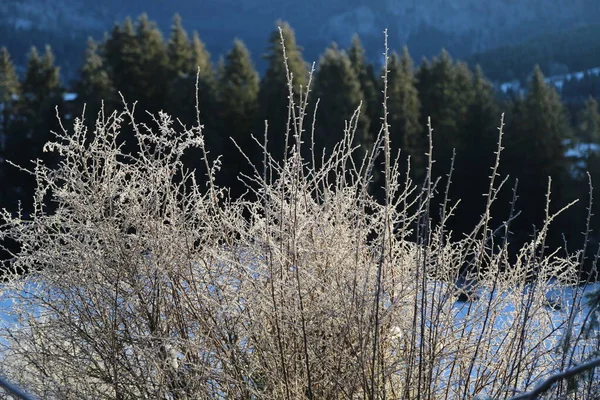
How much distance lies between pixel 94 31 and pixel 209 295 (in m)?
119

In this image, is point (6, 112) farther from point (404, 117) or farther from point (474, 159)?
point (474, 159)

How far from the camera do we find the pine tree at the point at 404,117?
19.5 metres

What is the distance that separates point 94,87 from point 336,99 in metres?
7.22

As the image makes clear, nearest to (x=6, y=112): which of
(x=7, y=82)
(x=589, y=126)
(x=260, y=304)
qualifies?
(x=7, y=82)

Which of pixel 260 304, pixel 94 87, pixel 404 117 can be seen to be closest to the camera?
pixel 260 304

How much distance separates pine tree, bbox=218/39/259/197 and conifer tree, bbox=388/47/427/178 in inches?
146

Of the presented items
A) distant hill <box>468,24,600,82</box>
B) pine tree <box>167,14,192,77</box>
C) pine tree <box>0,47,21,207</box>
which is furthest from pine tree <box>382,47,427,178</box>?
distant hill <box>468,24,600,82</box>

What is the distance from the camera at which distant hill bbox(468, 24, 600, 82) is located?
236ft

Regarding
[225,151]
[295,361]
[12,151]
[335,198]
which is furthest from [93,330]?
[12,151]

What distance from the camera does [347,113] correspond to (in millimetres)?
18922

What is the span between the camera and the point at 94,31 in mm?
115875

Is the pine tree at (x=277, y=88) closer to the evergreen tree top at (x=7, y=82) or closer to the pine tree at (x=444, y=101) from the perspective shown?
the pine tree at (x=444, y=101)

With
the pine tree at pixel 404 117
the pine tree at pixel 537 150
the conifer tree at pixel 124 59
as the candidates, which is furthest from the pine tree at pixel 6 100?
the pine tree at pixel 537 150

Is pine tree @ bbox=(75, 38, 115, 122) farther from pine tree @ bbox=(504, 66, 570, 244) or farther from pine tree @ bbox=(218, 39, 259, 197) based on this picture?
pine tree @ bbox=(504, 66, 570, 244)
